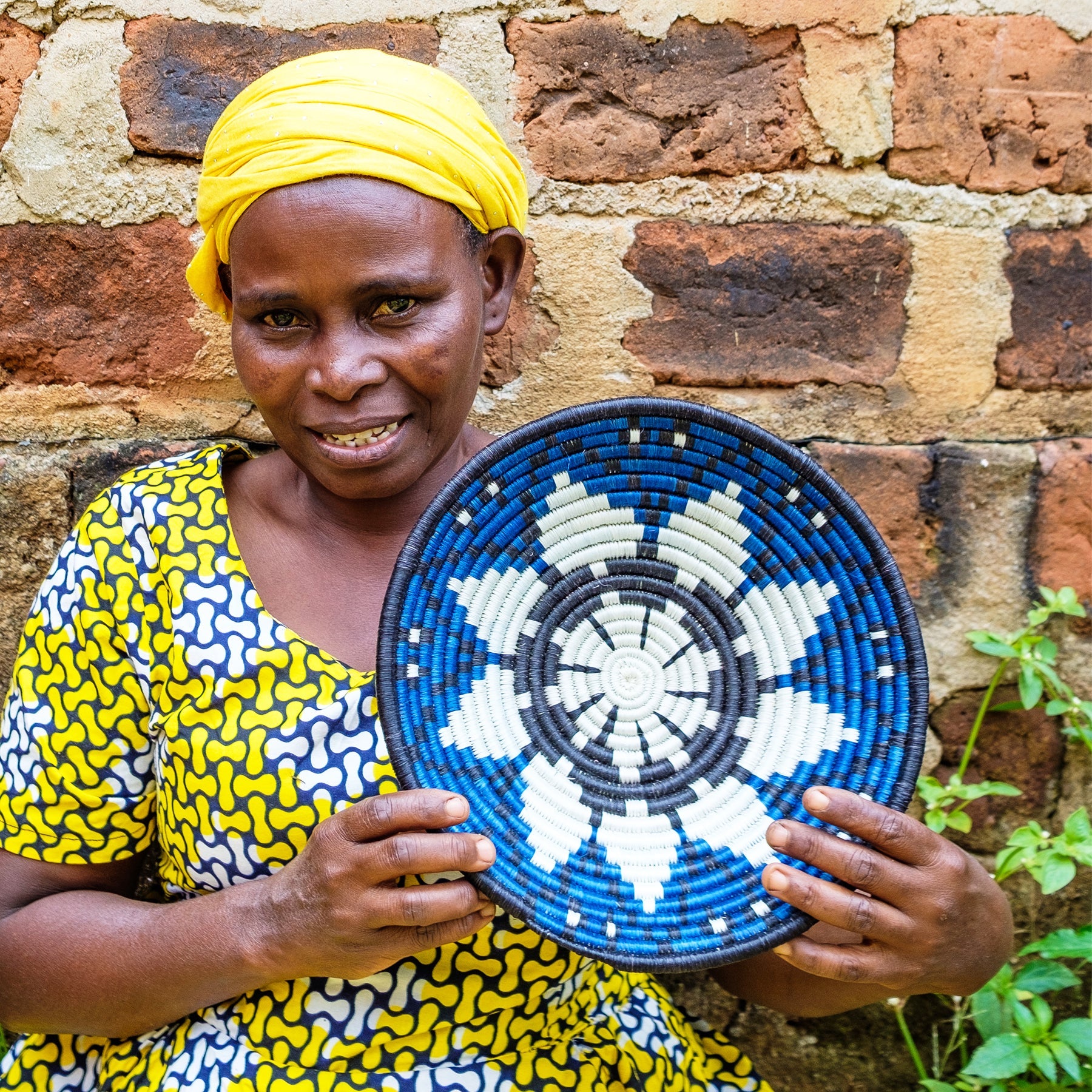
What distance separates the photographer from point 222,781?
1074 mm

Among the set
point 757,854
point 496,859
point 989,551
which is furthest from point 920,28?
point 496,859

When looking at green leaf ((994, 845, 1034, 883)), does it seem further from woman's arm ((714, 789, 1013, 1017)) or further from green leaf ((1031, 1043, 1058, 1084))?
Answer: woman's arm ((714, 789, 1013, 1017))

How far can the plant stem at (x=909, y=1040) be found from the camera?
1.50m

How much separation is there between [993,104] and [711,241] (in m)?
0.42

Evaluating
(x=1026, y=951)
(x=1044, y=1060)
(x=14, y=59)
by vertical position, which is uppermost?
(x=14, y=59)

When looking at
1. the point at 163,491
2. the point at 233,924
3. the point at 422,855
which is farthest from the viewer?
the point at 163,491

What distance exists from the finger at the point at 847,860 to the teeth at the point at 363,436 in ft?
1.81

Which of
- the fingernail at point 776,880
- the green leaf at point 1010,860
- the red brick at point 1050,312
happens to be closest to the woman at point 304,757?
the fingernail at point 776,880

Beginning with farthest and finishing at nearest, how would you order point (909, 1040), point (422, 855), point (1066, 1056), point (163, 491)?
point (909, 1040), point (1066, 1056), point (163, 491), point (422, 855)

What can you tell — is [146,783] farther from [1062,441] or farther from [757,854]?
[1062,441]

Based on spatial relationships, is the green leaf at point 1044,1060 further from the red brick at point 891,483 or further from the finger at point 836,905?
the red brick at point 891,483

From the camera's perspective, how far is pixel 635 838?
1.06 m

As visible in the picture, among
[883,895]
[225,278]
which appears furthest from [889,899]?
[225,278]

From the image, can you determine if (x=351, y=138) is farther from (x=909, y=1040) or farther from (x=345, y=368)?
(x=909, y=1040)
